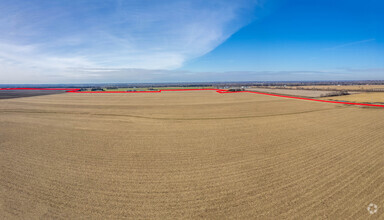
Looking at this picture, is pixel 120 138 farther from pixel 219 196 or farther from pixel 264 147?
pixel 264 147

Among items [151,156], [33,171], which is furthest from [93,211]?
[33,171]

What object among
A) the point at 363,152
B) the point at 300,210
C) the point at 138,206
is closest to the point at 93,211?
the point at 138,206

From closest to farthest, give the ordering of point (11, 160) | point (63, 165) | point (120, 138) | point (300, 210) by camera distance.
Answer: point (300, 210) → point (63, 165) → point (11, 160) → point (120, 138)

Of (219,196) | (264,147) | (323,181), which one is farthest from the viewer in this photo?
(264,147)

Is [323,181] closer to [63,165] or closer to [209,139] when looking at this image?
[209,139]

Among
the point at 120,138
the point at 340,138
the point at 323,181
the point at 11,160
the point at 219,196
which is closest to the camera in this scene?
the point at 219,196

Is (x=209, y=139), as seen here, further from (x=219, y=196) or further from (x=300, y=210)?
(x=300, y=210)

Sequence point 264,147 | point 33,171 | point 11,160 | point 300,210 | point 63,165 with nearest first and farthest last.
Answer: point 300,210 < point 33,171 < point 63,165 < point 11,160 < point 264,147

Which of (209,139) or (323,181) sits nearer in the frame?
(323,181)
